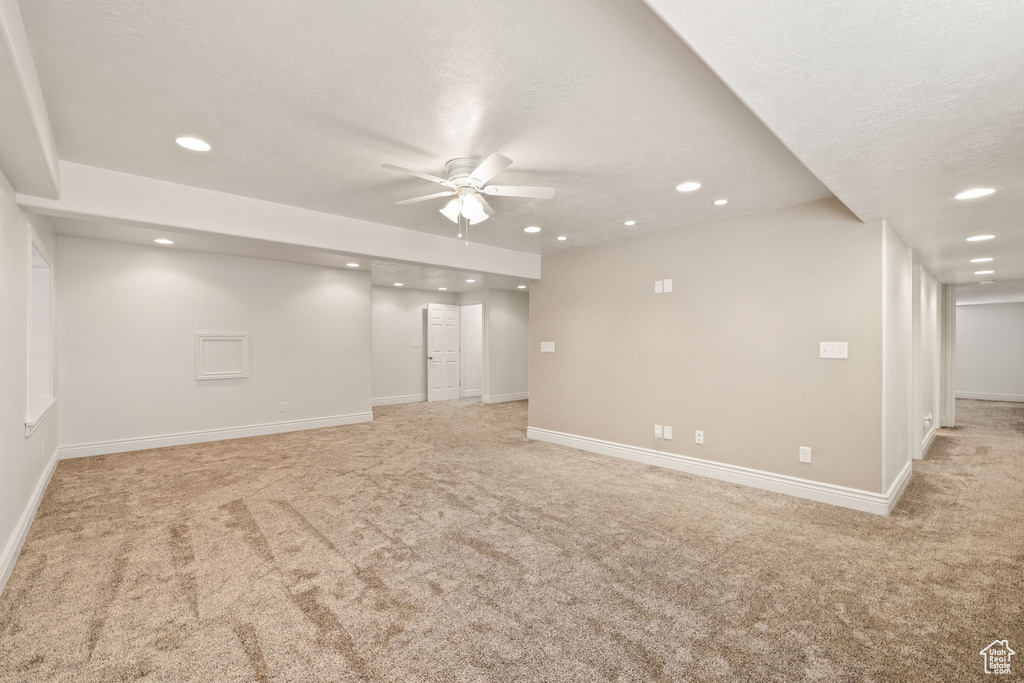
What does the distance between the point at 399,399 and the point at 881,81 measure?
348 inches

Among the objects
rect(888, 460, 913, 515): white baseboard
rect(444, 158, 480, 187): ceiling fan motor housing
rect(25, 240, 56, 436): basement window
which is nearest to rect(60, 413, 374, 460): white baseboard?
rect(25, 240, 56, 436): basement window

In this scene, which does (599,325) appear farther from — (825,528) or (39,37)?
(39,37)

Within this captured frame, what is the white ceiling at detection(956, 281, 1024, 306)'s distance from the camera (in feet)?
24.9

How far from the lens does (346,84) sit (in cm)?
210

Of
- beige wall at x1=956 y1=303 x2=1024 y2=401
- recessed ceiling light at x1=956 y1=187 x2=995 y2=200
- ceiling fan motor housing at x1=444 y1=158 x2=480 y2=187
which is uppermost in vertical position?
ceiling fan motor housing at x1=444 y1=158 x2=480 y2=187

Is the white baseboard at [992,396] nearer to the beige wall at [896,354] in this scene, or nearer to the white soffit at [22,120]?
the beige wall at [896,354]

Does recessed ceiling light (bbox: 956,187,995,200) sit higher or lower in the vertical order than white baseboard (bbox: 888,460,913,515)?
higher

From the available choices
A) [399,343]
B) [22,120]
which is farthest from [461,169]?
[399,343]

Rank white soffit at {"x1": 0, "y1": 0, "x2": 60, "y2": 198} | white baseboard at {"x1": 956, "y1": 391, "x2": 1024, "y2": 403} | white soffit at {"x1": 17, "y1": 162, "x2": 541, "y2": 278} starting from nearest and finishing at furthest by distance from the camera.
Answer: white soffit at {"x1": 0, "y1": 0, "x2": 60, "y2": 198} → white soffit at {"x1": 17, "y1": 162, "x2": 541, "y2": 278} → white baseboard at {"x1": 956, "y1": 391, "x2": 1024, "y2": 403}

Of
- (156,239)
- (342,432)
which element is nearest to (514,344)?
(342,432)

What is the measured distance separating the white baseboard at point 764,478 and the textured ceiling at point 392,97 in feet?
7.63

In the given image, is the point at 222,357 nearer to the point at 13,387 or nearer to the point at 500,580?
the point at 13,387

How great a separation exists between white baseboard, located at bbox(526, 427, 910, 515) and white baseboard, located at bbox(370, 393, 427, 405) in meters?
4.87

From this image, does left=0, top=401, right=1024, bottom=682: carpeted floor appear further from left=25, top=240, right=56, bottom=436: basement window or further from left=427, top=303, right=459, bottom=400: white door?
left=427, top=303, right=459, bottom=400: white door
